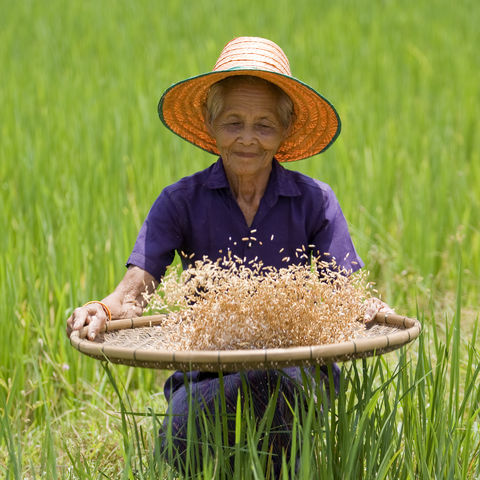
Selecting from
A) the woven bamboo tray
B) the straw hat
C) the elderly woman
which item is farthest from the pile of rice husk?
the straw hat

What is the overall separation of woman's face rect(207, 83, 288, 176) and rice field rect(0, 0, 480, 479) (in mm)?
535

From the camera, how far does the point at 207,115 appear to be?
2.02 meters

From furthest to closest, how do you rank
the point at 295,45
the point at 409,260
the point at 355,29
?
1. the point at 355,29
2. the point at 295,45
3. the point at 409,260

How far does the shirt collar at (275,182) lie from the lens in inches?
78.5

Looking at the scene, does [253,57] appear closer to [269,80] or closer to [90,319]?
[269,80]

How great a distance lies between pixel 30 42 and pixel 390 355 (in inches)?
206

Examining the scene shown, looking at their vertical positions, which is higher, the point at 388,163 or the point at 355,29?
the point at 355,29

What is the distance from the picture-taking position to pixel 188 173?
154 inches

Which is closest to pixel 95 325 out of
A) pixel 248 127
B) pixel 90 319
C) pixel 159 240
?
pixel 90 319

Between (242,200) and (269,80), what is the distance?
1.01ft

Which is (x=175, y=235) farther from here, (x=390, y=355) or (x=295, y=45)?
(x=295, y=45)

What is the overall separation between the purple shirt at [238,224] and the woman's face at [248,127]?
103 millimetres

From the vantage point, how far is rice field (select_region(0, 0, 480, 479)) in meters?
1.73

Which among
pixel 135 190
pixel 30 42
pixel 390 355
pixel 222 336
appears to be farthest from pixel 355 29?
pixel 222 336
